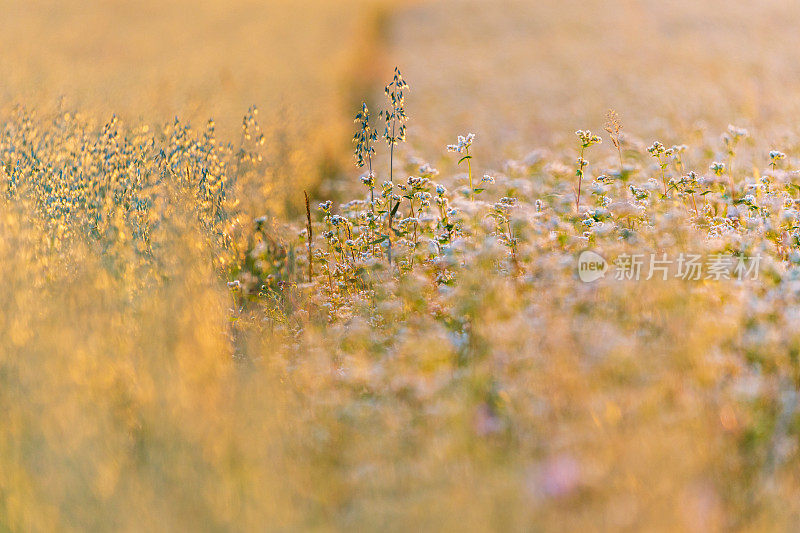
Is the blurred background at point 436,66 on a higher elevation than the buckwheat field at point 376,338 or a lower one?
higher

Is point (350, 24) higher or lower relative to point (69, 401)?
higher

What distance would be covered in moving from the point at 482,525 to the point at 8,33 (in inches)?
517

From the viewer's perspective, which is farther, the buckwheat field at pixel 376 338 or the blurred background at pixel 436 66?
the blurred background at pixel 436 66

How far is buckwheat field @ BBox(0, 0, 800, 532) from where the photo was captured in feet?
6.91

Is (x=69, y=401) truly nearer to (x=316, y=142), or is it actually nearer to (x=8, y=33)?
(x=316, y=142)

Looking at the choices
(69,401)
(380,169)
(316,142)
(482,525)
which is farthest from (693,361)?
(316,142)

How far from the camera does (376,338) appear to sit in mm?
3430

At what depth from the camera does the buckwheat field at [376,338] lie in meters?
2.11

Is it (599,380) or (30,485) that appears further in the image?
(599,380)

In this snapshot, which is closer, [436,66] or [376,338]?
[376,338]

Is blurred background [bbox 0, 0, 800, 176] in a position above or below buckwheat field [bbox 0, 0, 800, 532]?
above

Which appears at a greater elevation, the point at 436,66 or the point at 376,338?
the point at 436,66

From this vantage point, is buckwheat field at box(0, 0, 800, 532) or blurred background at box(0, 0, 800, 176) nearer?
buckwheat field at box(0, 0, 800, 532)

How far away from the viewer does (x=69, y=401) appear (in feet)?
7.82
